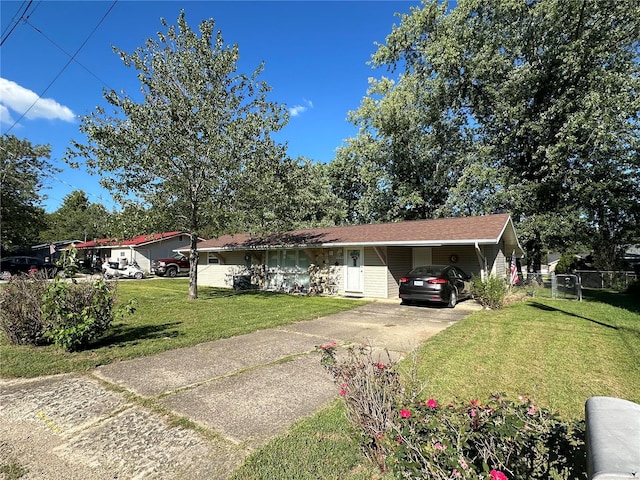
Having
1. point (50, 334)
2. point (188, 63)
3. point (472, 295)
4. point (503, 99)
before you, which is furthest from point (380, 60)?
point (50, 334)

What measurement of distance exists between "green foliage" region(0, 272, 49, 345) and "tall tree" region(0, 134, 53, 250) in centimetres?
2935

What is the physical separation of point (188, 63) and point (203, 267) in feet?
44.4

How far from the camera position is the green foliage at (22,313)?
20.4 feet

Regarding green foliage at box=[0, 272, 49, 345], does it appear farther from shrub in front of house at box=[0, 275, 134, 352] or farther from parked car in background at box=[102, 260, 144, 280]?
parked car in background at box=[102, 260, 144, 280]

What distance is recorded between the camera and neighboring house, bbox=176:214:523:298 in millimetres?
13383

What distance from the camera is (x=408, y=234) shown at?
1427 centimetres

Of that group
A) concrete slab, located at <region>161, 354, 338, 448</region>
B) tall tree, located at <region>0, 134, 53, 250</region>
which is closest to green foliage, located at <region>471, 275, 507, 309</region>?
concrete slab, located at <region>161, 354, 338, 448</region>

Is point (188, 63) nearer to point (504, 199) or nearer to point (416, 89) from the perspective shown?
point (416, 89)

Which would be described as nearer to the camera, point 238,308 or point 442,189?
point 238,308

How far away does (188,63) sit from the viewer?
1233 cm

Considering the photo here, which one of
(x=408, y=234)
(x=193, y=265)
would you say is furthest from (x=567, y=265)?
(x=193, y=265)

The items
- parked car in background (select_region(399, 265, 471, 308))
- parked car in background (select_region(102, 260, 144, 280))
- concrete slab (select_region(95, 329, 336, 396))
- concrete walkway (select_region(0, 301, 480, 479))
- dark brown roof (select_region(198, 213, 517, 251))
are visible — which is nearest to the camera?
concrete walkway (select_region(0, 301, 480, 479))

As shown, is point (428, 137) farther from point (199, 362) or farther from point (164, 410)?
point (164, 410)

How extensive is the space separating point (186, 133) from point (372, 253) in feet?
28.5
